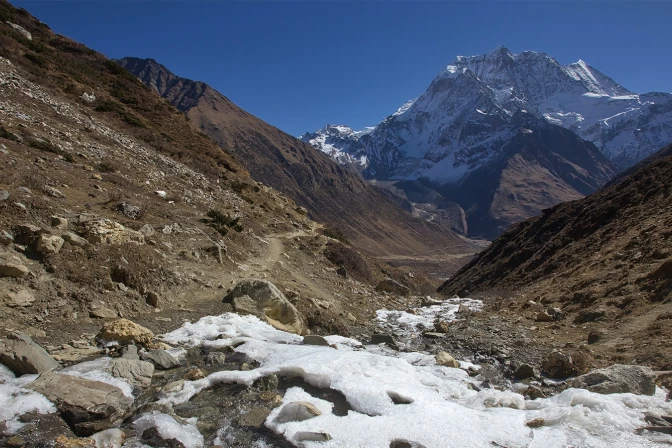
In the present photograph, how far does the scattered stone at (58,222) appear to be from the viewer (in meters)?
10.5

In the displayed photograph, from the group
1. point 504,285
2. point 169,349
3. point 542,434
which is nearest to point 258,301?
point 169,349

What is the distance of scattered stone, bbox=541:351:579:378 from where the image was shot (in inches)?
322

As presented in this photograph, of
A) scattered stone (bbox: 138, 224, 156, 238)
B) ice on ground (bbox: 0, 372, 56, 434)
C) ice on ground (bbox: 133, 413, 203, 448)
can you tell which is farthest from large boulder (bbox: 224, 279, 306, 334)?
ice on ground (bbox: 0, 372, 56, 434)

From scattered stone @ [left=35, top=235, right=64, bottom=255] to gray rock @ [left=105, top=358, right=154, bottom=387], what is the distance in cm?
393

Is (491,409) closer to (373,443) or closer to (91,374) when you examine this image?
(373,443)

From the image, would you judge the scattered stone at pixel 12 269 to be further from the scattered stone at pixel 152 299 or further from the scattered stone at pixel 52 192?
the scattered stone at pixel 52 192

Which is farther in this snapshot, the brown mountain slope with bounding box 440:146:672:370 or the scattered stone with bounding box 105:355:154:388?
the brown mountain slope with bounding box 440:146:672:370

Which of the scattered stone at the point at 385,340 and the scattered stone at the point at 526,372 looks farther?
the scattered stone at the point at 385,340

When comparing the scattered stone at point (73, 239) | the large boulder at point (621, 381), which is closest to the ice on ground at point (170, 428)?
the scattered stone at point (73, 239)

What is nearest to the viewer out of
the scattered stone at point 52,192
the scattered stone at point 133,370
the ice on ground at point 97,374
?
the ice on ground at point 97,374

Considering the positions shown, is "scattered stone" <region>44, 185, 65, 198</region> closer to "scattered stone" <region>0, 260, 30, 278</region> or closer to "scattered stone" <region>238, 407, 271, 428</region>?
"scattered stone" <region>0, 260, 30, 278</region>

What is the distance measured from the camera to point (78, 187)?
15273 mm

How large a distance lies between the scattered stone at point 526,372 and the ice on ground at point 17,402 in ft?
27.4

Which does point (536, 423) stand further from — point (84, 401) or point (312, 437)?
point (84, 401)
